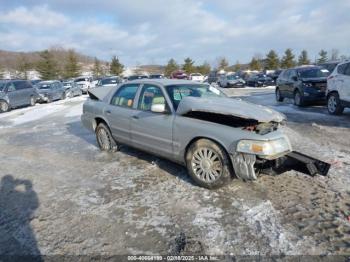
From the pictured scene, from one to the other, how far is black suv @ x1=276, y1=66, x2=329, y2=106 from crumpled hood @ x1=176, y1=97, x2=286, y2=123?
8568mm

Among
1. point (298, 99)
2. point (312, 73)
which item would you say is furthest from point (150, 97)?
point (312, 73)

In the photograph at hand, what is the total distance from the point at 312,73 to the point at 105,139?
32.5 ft

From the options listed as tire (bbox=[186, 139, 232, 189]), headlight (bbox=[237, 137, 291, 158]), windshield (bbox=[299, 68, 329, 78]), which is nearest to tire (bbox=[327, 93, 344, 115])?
A: windshield (bbox=[299, 68, 329, 78])

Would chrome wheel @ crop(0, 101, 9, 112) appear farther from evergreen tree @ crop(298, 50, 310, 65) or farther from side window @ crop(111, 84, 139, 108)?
evergreen tree @ crop(298, 50, 310, 65)

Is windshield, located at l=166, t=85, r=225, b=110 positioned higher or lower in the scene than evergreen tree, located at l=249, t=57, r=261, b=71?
lower

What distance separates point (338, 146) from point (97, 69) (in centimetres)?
6534

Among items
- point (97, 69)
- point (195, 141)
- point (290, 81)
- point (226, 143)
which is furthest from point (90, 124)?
point (97, 69)

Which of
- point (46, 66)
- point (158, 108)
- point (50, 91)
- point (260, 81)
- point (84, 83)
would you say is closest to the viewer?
point (158, 108)

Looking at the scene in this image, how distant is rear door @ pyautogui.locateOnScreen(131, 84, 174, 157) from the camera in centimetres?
491

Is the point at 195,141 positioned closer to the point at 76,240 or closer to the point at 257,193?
the point at 257,193

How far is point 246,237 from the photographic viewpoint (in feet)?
10.7

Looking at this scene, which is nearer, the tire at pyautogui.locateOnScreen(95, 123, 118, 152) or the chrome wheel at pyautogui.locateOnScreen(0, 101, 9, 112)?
the tire at pyautogui.locateOnScreen(95, 123, 118, 152)

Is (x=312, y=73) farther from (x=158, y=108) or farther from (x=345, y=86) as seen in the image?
(x=158, y=108)

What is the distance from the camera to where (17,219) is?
12.4 feet
